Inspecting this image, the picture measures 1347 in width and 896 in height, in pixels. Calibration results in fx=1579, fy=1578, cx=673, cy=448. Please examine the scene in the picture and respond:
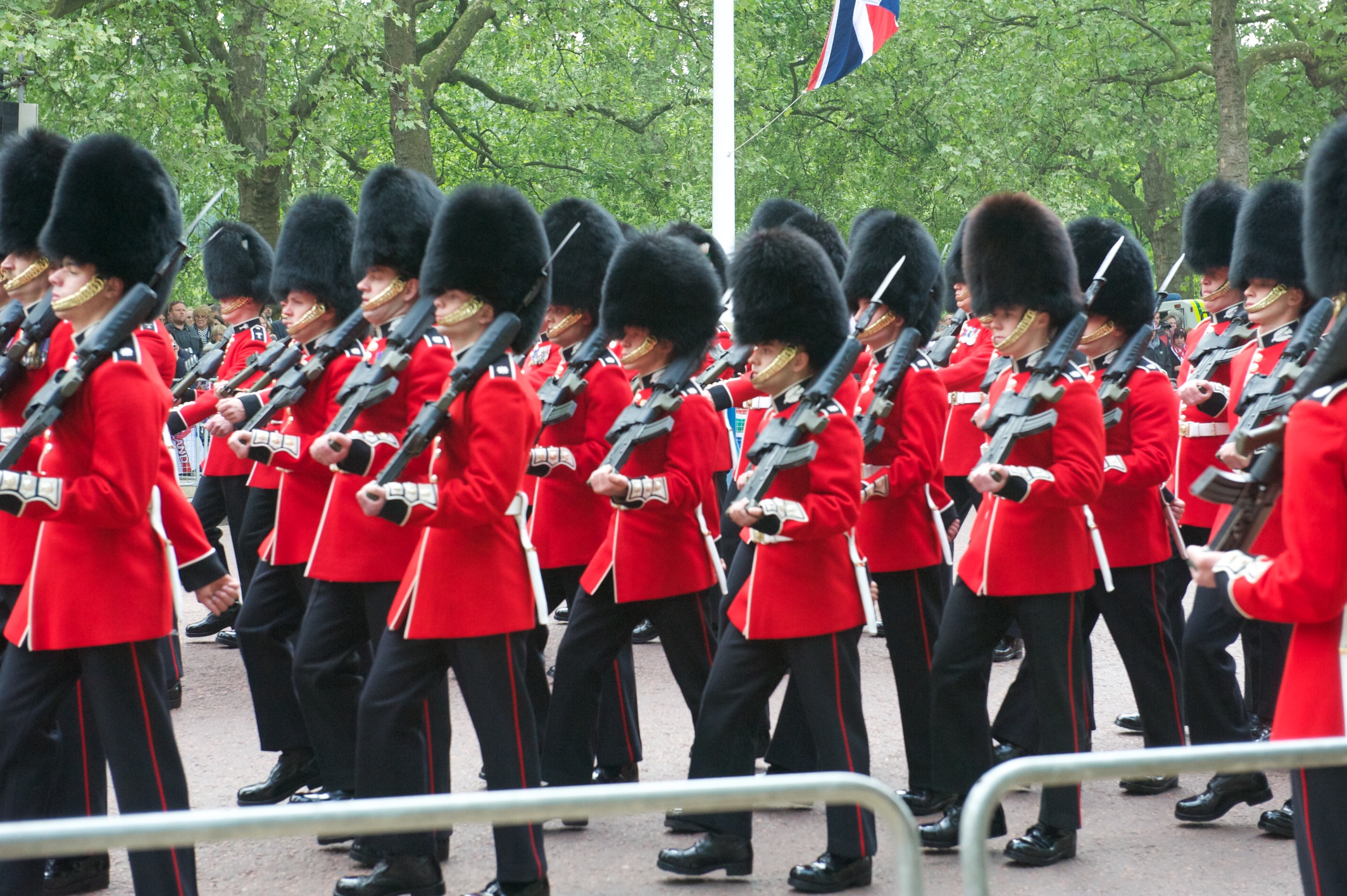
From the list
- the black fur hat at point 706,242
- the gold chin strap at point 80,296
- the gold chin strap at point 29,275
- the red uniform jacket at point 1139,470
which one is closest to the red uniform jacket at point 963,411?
the black fur hat at point 706,242

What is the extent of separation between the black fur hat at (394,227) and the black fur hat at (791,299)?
0.93 metres

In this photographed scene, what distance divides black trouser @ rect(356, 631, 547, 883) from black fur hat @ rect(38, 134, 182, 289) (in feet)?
3.58

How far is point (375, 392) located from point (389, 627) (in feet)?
2.20

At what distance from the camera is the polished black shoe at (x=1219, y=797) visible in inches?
171

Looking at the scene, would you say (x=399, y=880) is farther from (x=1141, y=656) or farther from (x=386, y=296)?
(x=1141, y=656)

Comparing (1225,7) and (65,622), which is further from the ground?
(1225,7)

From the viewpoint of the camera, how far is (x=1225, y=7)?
16062 millimetres

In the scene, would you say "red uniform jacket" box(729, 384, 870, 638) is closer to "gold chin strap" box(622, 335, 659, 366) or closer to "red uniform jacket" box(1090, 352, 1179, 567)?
"gold chin strap" box(622, 335, 659, 366)

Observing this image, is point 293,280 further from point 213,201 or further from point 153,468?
point 153,468

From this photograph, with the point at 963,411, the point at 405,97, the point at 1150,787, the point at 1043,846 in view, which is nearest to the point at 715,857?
the point at 1043,846

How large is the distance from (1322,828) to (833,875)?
1.45 m

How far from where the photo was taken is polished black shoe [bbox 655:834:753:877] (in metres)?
3.94

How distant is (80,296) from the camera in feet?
11.9

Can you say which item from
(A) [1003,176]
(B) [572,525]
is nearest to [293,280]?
(B) [572,525]
